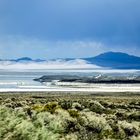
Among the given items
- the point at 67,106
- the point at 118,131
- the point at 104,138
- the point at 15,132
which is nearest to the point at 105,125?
the point at 118,131

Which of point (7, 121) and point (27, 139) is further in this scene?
point (7, 121)

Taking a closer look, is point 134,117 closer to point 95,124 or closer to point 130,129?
point 130,129

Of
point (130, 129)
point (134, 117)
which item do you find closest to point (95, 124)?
point (130, 129)

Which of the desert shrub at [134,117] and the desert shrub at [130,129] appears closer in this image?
the desert shrub at [130,129]

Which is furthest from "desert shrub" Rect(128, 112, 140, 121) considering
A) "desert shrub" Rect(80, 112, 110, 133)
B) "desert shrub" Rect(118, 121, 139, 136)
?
"desert shrub" Rect(118, 121, 139, 136)

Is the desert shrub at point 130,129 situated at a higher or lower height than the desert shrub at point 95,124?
lower

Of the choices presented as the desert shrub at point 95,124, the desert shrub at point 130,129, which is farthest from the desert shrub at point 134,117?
the desert shrub at point 130,129

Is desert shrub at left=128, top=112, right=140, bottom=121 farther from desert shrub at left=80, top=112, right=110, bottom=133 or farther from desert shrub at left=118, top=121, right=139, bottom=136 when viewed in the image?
desert shrub at left=118, top=121, right=139, bottom=136

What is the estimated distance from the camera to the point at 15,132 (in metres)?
15.5

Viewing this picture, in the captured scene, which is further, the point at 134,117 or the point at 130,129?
the point at 134,117

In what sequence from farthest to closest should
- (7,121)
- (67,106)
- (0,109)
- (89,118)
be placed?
1. (67,106)
2. (89,118)
3. (0,109)
4. (7,121)

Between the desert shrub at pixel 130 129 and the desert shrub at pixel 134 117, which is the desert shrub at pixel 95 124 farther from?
the desert shrub at pixel 134 117

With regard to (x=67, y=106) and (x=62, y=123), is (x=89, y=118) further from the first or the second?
(x=67, y=106)

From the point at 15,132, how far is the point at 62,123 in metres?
4.89
